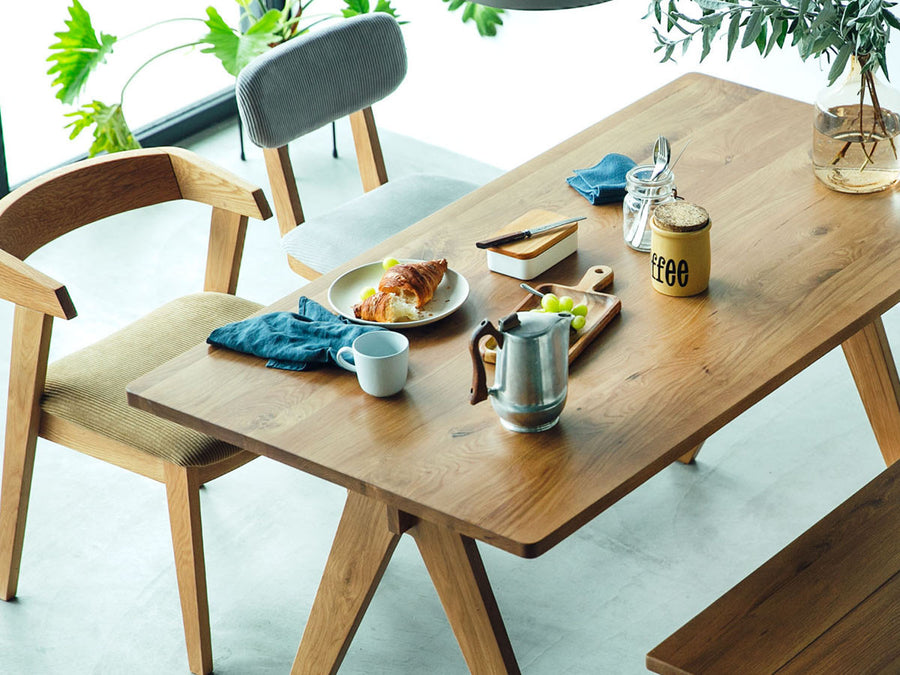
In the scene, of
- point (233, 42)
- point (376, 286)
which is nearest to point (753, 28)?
point (376, 286)

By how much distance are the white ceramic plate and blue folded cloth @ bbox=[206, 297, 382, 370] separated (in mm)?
56

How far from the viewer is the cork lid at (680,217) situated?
77.1 inches

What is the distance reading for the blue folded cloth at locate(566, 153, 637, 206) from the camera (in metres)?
2.36

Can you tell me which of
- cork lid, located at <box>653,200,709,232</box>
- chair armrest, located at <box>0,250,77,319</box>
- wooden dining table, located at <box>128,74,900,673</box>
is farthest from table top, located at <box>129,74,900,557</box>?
chair armrest, located at <box>0,250,77,319</box>

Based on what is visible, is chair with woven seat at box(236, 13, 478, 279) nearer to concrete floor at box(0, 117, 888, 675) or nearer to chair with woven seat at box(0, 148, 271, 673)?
chair with woven seat at box(0, 148, 271, 673)

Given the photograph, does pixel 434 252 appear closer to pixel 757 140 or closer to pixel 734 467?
pixel 757 140

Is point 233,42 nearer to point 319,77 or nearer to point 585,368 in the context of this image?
point 319,77

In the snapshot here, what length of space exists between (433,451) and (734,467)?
54.3 inches

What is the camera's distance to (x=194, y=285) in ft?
12.4

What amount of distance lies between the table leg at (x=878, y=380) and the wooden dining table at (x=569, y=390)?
45 cm

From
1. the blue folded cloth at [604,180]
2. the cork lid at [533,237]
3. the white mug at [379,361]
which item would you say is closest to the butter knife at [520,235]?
the cork lid at [533,237]

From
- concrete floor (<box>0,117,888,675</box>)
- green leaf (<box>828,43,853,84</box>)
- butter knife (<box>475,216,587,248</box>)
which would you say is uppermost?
green leaf (<box>828,43,853,84</box>)

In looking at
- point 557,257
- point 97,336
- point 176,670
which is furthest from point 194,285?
point 557,257

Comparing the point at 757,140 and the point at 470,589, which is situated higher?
the point at 757,140
